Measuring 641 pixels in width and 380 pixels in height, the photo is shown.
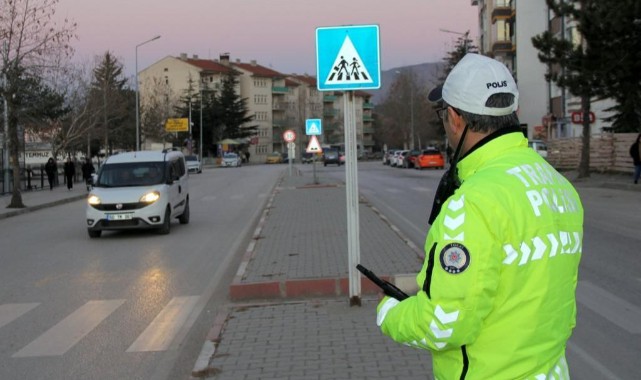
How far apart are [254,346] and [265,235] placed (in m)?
7.28

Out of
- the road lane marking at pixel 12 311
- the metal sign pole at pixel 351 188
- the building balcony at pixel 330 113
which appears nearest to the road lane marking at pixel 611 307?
the metal sign pole at pixel 351 188

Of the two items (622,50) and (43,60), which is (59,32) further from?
(622,50)

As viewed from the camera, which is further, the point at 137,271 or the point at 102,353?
the point at 137,271

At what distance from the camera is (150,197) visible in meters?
14.3

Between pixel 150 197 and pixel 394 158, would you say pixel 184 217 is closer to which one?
pixel 150 197

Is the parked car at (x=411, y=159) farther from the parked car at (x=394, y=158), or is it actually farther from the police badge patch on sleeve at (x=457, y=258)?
the police badge patch on sleeve at (x=457, y=258)

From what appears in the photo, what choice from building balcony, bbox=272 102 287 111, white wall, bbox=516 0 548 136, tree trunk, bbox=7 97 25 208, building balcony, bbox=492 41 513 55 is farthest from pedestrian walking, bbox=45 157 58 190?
building balcony, bbox=272 102 287 111

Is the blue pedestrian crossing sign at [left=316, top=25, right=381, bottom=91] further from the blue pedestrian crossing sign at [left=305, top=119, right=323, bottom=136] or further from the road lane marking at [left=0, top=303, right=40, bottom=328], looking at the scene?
the blue pedestrian crossing sign at [left=305, top=119, right=323, bottom=136]

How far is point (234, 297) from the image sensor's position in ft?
25.7

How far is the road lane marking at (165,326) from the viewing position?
6.12 m

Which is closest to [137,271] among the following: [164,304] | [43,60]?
[164,304]

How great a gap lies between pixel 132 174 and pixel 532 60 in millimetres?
46758

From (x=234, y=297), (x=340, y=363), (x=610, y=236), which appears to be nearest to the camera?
(x=340, y=363)

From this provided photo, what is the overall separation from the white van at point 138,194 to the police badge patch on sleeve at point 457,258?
13.0 metres
